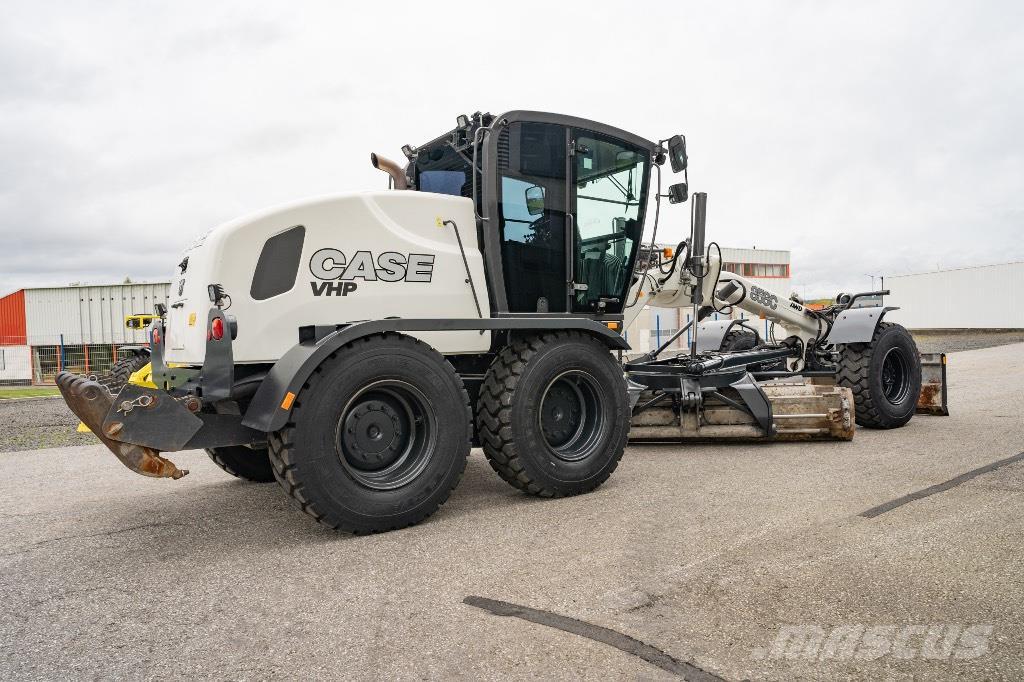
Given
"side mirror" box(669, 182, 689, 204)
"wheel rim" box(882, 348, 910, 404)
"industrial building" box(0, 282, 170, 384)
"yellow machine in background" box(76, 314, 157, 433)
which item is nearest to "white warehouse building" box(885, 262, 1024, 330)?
"wheel rim" box(882, 348, 910, 404)

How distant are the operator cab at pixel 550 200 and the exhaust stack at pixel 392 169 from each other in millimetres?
196

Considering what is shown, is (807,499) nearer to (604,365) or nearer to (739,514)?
(739,514)

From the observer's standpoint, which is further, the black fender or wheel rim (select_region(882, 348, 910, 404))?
wheel rim (select_region(882, 348, 910, 404))

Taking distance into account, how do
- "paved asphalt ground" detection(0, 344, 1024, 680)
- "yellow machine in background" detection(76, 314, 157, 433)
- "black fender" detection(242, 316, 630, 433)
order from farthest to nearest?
"yellow machine in background" detection(76, 314, 157, 433), "black fender" detection(242, 316, 630, 433), "paved asphalt ground" detection(0, 344, 1024, 680)

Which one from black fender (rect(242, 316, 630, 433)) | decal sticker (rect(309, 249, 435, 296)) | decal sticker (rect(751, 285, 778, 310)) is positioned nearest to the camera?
black fender (rect(242, 316, 630, 433))

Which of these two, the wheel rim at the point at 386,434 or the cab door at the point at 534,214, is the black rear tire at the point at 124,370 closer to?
the wheel rim at the point at 386,434

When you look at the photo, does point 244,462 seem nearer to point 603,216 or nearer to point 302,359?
point 302,359

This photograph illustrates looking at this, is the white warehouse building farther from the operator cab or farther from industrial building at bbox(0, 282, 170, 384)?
the operator cab

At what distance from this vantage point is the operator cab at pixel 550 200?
484 cm

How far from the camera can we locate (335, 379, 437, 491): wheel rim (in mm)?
4090

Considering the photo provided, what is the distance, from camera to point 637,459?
6.36 metres

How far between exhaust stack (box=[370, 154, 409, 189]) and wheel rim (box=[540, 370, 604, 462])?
7.17 feet

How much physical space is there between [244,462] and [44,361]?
26284 mm

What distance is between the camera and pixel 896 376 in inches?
331
